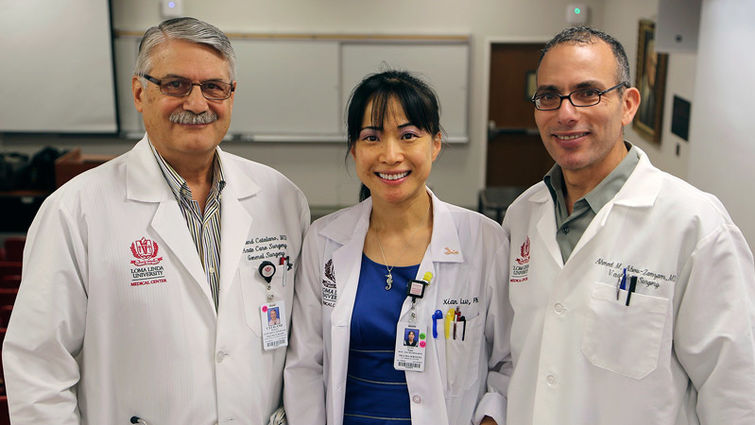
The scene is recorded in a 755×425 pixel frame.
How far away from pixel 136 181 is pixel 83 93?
7.07 metres

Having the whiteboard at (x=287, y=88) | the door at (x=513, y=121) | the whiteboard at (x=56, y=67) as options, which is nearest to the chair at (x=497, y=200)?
the door at (x=513, y=121)

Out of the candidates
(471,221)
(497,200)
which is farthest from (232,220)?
(497,200)

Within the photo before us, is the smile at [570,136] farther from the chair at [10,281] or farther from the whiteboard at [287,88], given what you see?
the whiteboard at [287,88]

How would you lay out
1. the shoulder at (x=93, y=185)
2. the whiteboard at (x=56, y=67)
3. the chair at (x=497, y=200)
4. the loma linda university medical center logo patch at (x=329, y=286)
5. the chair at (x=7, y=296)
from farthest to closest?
1. the whiteboard at (x=56, y=67)
2. the chair at (x=497, y=200)
3. the chair at (x=7, y=296)
4. the loma linda university medical center logo patch at (x=329, y=286)
5. the shoulder at (x=93, y=185)

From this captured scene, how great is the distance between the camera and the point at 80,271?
75.3 inches

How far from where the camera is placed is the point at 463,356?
2.09m

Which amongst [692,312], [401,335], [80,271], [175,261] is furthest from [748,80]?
[80,271]

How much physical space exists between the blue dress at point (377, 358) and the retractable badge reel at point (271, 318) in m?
0.21

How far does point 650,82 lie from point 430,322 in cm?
529

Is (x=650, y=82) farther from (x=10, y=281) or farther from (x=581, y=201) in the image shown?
(x=10, y=281)

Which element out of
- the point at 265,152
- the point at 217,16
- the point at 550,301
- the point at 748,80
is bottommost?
the point at 265,152

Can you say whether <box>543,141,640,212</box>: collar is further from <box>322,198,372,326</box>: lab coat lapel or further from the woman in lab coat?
<box>322,198,372,326</box>: lab coat lapel

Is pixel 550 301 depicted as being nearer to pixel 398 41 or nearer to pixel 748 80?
pixel 748 80

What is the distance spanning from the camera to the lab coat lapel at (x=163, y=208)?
1.99m
